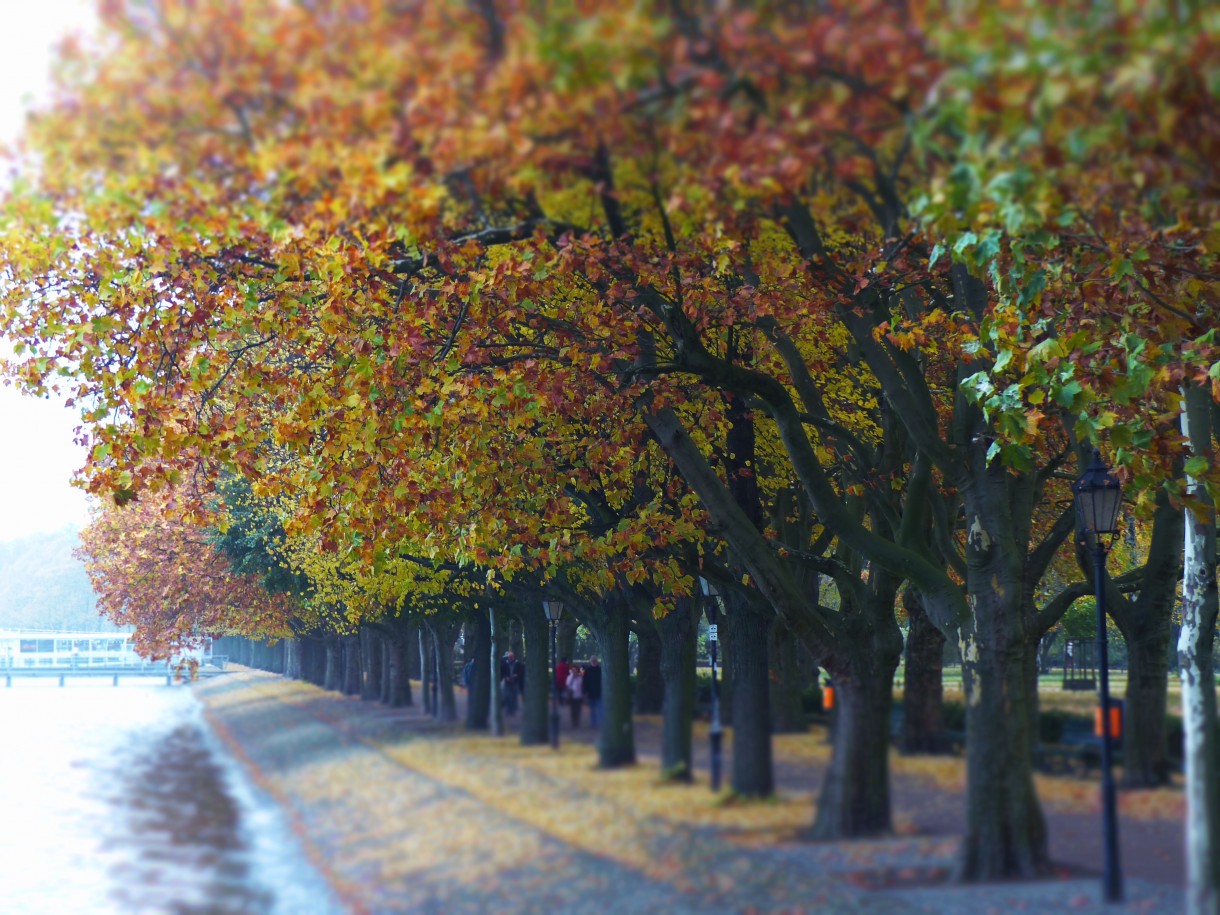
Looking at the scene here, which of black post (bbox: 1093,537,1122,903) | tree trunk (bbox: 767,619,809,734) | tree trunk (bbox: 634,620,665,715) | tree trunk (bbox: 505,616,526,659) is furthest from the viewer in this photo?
tree trunk (bbox: 505,616,526,659)

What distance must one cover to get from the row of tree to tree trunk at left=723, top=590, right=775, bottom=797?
0.24ft

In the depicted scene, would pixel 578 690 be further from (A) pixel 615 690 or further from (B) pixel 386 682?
(B) pixel 386 682

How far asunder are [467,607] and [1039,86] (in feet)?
95.1

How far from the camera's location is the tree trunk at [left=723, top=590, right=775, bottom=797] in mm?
10430

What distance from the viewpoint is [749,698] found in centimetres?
1212

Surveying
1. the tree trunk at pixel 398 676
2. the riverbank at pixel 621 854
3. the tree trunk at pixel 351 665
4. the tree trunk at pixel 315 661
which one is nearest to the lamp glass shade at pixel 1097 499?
the riverbank at pixel 621 854

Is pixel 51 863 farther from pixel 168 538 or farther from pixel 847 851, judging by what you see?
pixel 168 538

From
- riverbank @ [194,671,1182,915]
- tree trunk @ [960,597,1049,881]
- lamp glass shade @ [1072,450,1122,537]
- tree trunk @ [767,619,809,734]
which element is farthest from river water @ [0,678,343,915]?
lamp glass shade @ [1072,450,1122,537]

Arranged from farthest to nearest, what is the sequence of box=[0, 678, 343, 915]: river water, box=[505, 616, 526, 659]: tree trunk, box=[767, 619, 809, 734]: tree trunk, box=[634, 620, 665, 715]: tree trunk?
box=[505, 616, 526, 659]: tree trunk, box=[634, 620, 665, 715]: tree trunk, box=[0, 678, 343, 915]: river water, box=[767, 619, 809, 734]: tree trunk

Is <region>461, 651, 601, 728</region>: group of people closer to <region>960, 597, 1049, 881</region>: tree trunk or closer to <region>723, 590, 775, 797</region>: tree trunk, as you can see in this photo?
<region>723, 590, 775, 797</region>: tree trunk

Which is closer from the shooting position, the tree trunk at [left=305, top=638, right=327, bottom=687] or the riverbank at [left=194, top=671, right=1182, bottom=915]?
the riverbank at [left=194, top=671, right=1182, bottom=915]

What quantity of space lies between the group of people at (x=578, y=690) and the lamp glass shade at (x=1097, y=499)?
18.5ft

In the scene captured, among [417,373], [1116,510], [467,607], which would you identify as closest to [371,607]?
[467,607]

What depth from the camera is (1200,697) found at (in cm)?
920
